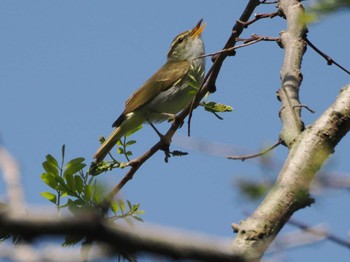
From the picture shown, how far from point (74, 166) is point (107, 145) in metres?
2.14

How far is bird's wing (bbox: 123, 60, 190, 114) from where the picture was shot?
330 inches

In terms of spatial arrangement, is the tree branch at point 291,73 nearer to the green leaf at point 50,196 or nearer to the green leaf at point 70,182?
the green leaf at point 70,182

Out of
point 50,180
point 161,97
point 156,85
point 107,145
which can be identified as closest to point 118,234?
point 50,180

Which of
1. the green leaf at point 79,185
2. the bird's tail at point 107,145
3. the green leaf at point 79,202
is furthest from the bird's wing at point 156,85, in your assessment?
the green leaf at point 79,202

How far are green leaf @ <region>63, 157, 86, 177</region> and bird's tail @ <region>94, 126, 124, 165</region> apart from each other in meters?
0.78

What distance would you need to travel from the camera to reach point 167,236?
0.96 metres

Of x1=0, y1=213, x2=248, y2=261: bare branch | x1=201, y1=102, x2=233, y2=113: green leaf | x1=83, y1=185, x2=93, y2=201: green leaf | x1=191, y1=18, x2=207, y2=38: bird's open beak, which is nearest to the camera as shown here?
x1=0, y1=213, x2=248, y2=261: bare branch

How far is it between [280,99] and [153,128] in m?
A: 3.73

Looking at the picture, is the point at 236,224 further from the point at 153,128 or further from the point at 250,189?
the point at 153,128

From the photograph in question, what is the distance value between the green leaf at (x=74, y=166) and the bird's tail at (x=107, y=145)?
30.6 inches

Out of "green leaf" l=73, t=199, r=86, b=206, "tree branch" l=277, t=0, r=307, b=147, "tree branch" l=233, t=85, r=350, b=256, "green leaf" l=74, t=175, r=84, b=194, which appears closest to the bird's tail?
"green leaf" l=74, t=175, r=84, b=194

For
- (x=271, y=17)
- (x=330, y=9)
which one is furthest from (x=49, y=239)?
(x=271, y=17)

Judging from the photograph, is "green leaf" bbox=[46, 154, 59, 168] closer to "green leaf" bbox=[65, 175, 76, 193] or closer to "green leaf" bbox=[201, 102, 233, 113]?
"green leaf" bbox=[65, 175, 76, 193]

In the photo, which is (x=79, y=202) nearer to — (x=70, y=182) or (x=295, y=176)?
(x=70, y=182)
